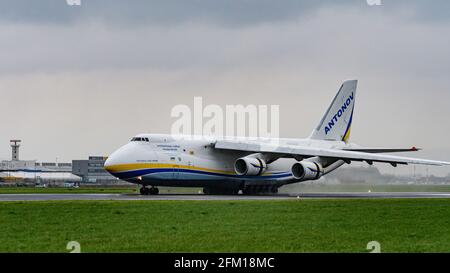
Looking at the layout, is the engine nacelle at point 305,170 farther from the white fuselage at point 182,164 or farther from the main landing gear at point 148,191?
the main landing gear at point 148,191

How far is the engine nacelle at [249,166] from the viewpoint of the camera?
58.5 m

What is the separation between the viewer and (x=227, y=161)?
59938 mm

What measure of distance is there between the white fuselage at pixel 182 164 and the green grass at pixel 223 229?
19054mm

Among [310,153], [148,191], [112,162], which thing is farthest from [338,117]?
[112,162]

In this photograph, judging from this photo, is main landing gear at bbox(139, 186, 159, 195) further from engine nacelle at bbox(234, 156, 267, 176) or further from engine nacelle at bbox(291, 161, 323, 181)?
engine nacelle at bbox(291, 161, 323, 181)

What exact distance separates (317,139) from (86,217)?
Answer: 42.3 metres

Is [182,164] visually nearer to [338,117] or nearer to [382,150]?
[382,150]

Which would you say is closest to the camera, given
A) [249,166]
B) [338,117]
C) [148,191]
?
[148,191]

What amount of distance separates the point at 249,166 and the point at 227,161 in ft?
7.55

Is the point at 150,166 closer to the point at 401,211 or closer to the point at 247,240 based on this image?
the point at 401,211

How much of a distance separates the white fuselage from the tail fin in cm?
682

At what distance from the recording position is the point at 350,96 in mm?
70188
